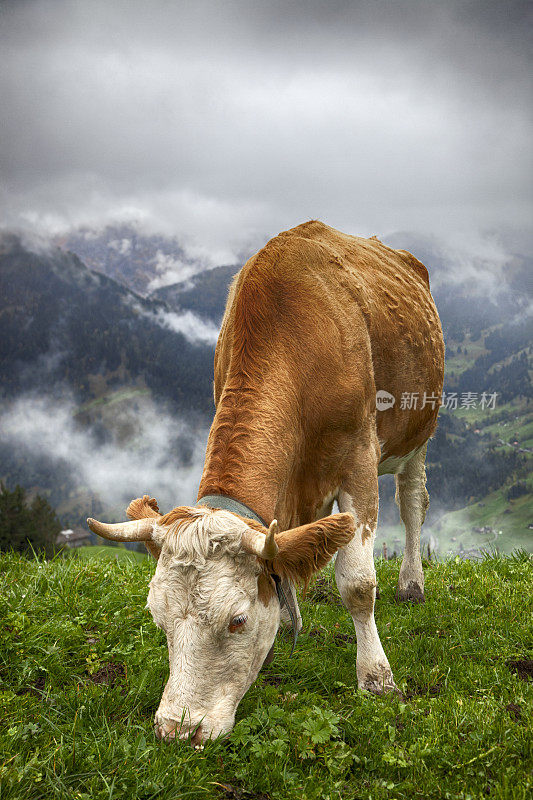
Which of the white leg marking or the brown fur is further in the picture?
the white leg marking

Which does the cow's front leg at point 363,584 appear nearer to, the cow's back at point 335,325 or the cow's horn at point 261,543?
the cow's back at point 335,325

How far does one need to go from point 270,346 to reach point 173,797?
10.0ft

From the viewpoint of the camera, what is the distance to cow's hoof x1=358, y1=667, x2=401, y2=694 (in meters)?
4.64

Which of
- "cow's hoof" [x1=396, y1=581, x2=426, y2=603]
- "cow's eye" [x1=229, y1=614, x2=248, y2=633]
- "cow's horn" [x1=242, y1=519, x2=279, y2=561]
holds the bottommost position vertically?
"cow's hoof" [x1=396, y1=581, x2=426, y2=603]

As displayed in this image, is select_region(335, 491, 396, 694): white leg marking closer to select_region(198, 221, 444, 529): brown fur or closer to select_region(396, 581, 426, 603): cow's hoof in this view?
select_region(198, 221, 444, 529): brown fur

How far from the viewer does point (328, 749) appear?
376 centimetres

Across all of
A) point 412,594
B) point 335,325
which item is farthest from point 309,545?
point 412,594

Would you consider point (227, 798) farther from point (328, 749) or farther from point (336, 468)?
point (336, 468)

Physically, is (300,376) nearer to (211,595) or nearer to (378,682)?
(211,595)

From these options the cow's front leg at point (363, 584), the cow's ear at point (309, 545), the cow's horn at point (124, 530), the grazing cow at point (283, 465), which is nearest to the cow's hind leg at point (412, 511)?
the grazing cow at point (283, 465)

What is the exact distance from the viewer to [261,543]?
3.27 metres

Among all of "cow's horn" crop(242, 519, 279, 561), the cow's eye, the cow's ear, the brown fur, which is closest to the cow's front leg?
the brown fur

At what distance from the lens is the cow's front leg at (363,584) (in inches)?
185

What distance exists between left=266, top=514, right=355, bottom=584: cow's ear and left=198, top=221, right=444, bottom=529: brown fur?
0.41m
